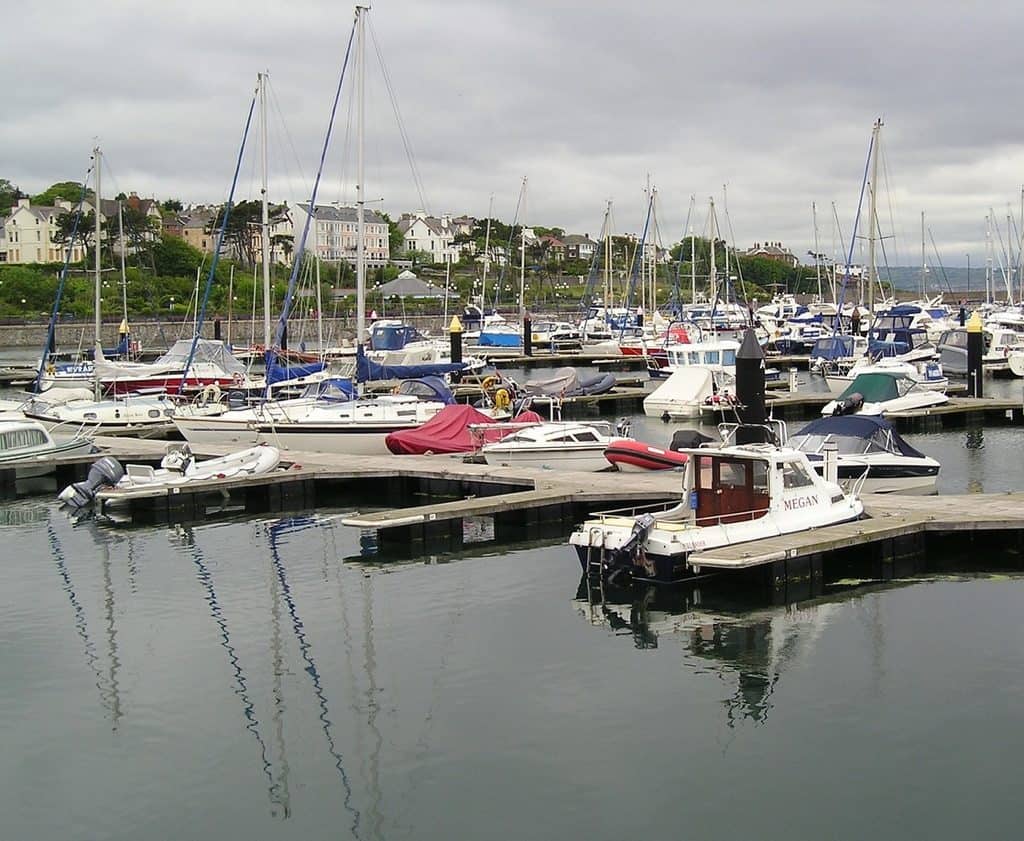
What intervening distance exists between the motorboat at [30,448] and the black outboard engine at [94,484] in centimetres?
381

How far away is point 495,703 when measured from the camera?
56.6 ft

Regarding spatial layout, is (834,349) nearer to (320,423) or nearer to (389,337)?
(389,337)

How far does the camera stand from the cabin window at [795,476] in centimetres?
2298

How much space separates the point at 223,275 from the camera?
130 meters

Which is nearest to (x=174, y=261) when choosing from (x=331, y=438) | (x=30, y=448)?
(x=30, y=448)

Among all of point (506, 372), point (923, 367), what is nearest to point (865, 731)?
point (923, 367)

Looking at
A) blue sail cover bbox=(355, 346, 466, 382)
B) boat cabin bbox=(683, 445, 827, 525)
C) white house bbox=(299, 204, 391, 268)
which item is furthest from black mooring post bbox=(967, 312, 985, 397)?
white house bbox=(299, 204, 391, 268)

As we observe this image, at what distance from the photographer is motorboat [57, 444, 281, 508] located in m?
31.4

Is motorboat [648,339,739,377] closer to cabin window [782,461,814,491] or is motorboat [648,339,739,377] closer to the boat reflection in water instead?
cabin window [782,461,814,491]

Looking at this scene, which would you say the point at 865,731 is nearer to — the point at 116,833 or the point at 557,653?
the point at 557,653

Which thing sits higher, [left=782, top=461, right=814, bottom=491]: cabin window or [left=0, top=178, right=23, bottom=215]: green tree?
[left=0, top=178, right=23, bottom=215]: green tree

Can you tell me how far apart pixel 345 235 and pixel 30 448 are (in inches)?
5146

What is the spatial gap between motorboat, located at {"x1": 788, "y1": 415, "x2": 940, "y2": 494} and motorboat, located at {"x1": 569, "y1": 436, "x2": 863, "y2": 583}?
6317 millimetres

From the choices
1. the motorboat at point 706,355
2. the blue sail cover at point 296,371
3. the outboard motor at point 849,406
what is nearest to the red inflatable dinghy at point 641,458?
the outboard motor at point 849,406
